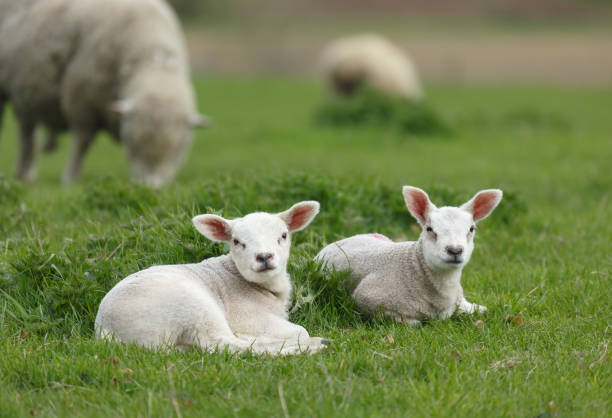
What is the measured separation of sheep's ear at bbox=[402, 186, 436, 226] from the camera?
181 inches

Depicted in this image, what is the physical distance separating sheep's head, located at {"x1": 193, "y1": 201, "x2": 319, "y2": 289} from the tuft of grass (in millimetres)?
10819

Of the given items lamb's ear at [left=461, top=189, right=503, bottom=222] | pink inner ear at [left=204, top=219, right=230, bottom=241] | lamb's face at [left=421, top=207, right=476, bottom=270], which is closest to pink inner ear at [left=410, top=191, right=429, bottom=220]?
lamb's face at [left=421, top=207, right=476, bottom=270]

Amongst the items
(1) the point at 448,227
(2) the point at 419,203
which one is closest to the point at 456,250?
(1) the point at 448,227

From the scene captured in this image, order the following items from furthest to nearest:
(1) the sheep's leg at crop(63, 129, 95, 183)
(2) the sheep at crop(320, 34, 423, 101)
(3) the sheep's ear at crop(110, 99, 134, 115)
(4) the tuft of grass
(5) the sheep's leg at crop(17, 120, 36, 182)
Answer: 1. (2) the sheep at crop(320, 34, 423, 101)
2. (4) the tuft of grass
3. (5) the sheep's leg at crop(17, 120, 36, 182)
4. (1) the sheep's leg at crop(63, 129, 95, 183)
5. (3) the sheep's ear at crop(110, 99, 134, 115)

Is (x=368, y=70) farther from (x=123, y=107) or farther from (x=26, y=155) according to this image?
(x=123, y=107)

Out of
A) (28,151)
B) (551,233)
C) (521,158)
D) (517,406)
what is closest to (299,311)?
(517,406)

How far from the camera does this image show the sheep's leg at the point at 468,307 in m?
4.62

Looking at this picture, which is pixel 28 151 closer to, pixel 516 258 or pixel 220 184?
pixel 220 184

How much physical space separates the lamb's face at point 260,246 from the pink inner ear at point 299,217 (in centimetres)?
15

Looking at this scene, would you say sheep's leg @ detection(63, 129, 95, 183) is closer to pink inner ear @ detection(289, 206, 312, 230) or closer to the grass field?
the grass field

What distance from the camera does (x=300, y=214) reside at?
4.60 meters

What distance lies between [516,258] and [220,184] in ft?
7.75

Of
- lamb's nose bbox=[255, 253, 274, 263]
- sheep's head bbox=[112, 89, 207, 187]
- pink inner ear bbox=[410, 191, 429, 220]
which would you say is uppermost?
pink inner ear bbox=[410, 191, 429, 220]

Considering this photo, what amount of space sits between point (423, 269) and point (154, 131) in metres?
5.60
